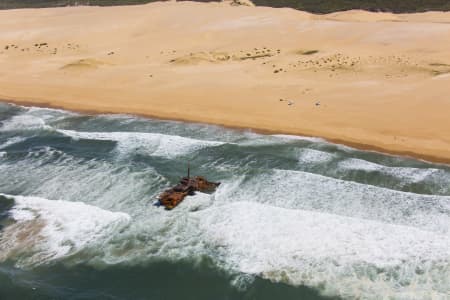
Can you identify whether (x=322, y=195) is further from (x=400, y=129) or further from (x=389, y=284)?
(x=400, y=129)

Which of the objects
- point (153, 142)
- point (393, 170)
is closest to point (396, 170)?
point (393, 170)

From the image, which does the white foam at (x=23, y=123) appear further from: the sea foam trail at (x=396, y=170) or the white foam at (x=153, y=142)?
the sea foam trail at (x=396, y=170)

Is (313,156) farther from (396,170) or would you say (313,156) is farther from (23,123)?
(23,123)

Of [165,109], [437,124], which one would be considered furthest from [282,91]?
[437,124]

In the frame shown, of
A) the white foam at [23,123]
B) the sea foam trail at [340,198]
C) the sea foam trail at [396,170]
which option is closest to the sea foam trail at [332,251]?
the sea foam trail at [340,198]

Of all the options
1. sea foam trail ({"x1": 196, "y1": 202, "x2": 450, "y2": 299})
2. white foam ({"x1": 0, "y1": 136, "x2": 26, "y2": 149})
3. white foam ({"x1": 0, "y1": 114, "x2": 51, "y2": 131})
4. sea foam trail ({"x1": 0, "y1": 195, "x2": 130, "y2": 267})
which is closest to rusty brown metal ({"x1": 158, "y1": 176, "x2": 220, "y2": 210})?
sea foam trail ({"x1": 196, "y1": 202, "x2": 450, "y2": 299})

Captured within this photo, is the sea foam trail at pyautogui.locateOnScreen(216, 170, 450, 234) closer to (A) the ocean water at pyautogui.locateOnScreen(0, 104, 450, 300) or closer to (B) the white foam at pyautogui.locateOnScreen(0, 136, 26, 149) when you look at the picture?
(A) the ocean water at pyautogui.locateOnScreen(0, 104, 450, 300)

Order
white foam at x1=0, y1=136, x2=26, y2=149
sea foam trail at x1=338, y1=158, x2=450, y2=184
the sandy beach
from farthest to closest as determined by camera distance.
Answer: white foam at x1=0, y1=136, x2=26, y2=149 → the sandy beach → sea foam trail at x1=338, y1=158, x2=450, y2=184
